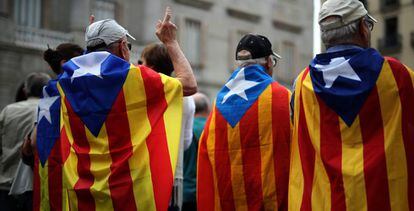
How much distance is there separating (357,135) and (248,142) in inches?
45.8

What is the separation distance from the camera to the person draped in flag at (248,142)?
4.63 meters

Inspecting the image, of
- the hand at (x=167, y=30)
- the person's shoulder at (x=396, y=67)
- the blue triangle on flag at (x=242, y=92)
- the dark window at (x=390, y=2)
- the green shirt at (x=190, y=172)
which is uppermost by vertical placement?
the dark window at (x=390, y=2)

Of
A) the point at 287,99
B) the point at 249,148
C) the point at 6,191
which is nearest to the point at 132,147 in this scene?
the point at 249,148

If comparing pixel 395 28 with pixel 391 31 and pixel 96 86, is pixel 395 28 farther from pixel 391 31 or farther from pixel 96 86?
pixel 96 86

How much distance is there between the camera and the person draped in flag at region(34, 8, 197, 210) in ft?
13.6

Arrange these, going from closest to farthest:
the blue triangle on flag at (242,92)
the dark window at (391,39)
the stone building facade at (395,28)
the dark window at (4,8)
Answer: the blue triangle on flag at (242,92) → the dark window at (4,8) → the stone building facade at (395,28) → the dark window at (391,39)

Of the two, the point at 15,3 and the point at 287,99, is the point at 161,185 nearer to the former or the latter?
the point at 287,99

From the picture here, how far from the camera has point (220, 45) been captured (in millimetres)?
27219

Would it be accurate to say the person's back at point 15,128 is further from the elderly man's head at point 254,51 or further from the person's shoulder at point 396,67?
the person's shoulder at point 396,67

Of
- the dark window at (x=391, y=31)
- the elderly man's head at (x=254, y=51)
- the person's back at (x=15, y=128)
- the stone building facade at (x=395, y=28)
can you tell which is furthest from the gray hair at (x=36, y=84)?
the dark window at (x=391, y=31)

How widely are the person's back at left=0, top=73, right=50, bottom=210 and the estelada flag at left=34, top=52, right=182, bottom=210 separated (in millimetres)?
1741

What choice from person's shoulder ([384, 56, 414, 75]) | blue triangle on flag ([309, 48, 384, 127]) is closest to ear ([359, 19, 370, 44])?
blue triangle on flag ([309, 48, 384, 127])

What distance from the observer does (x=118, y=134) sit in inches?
164

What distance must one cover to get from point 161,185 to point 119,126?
1.45 feet
